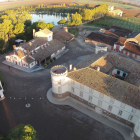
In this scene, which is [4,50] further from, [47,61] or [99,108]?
[99,108]

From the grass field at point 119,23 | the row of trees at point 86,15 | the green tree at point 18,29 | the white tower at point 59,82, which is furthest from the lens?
the grass field at point 119,23

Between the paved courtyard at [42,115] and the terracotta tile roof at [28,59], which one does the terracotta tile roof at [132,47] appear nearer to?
the paved courtyard at [42,115]

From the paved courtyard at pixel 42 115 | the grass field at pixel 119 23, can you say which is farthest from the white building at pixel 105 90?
the grass field at pixel 119 23

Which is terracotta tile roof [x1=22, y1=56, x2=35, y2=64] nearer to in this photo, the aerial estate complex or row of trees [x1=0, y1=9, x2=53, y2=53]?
row of trees [x1=0, y1=9, x2=53, y2=53]

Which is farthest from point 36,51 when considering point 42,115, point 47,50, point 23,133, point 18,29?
point 23,133

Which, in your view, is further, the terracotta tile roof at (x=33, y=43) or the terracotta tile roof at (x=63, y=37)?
the terracotta tile roof at (x=63, y=37)

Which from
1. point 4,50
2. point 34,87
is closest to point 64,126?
point 34,87

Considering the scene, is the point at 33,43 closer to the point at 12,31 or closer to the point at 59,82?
the point at 12,31
